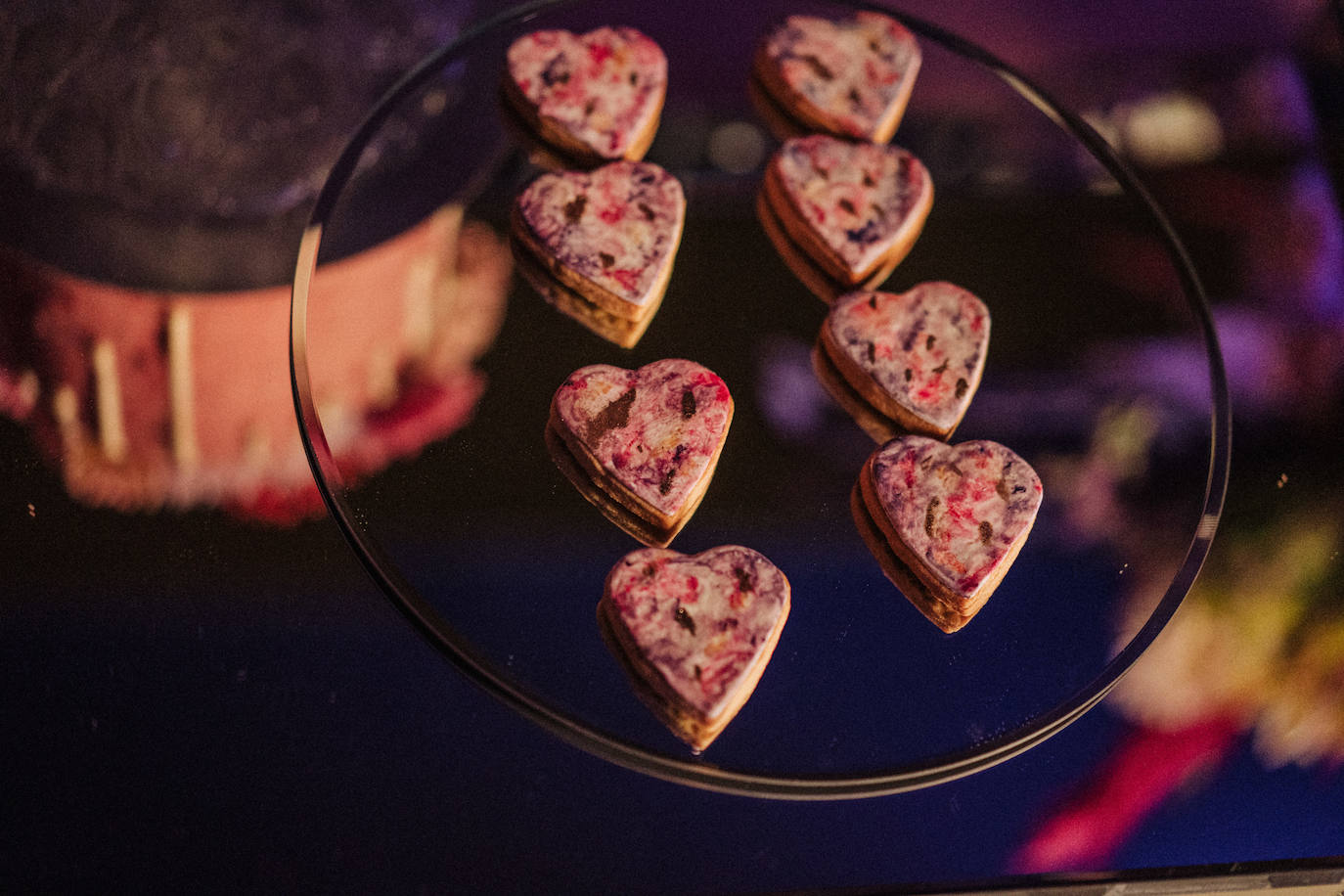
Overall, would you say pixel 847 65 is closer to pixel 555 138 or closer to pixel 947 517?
pixel 555 138

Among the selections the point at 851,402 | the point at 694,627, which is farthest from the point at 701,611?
the point at 851,402

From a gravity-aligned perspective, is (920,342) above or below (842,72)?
below

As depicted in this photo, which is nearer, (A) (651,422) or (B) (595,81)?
(A) (651,422)

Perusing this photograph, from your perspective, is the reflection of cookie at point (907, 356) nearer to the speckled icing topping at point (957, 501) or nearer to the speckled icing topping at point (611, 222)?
the speckled icing topping at point (957, 501)

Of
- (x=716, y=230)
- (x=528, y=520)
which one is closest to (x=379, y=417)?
(x=528, y=520)

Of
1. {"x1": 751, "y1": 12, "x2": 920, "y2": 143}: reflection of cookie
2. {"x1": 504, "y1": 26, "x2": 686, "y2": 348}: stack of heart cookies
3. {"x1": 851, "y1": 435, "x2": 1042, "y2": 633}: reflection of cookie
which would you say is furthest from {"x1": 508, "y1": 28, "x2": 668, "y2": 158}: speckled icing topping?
{"x1": 851, "y1": 435, "x2": 1042, "y2": 633}: reflection of cookie
